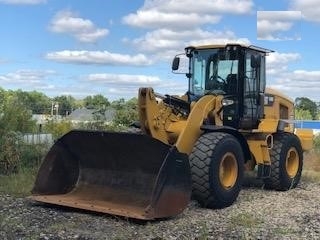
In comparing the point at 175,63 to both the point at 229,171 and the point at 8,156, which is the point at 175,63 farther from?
the point at 8,156

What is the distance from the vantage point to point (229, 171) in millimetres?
9180

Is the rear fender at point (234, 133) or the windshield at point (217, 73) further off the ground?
the windshield at point (217, 73)

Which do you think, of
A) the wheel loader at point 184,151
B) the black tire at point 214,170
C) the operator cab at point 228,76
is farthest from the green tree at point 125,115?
the black tire at point 214,170

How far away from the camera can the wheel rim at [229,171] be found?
8961mm

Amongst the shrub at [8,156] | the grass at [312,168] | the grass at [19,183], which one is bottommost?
the grass at [312,168]

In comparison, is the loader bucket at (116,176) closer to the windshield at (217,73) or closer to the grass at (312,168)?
the windshield at (217,73)

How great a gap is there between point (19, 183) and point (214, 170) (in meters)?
4.25

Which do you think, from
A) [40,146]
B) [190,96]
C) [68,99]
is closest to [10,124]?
[40,146]

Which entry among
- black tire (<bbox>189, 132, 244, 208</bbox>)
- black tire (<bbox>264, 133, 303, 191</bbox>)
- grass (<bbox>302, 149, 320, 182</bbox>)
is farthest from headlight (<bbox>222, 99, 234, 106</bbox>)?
grass (<bbox>302, 149, 320, 182</bbox>)

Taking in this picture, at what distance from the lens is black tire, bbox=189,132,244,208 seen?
834 cm

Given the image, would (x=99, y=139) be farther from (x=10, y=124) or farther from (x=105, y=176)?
(x=10, y=124)

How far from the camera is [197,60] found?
1073 centimetres

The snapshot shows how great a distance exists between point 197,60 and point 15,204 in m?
4.44

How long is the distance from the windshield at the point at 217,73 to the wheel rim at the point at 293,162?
7.23 ft
